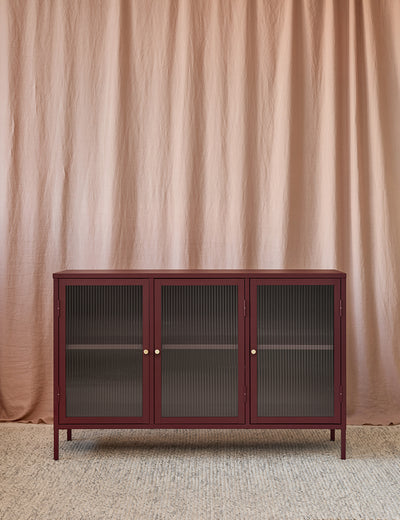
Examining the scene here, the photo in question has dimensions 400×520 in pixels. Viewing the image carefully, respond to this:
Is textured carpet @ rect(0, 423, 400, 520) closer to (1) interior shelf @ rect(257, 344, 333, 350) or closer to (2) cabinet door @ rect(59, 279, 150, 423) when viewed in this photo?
(2) cabinet door @ rect(59, 279, 150, 423)

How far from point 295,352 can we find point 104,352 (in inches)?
33.0

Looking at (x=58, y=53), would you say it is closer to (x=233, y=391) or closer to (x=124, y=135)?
(x=124, y=135)

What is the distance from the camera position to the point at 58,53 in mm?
3658

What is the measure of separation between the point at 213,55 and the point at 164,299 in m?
1.35

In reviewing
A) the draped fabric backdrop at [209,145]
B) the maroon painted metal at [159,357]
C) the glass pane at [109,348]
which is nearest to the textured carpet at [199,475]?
the maroon painted metal at [159,357]

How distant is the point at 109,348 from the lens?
313cm

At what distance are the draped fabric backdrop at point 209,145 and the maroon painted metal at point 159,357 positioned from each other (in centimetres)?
56

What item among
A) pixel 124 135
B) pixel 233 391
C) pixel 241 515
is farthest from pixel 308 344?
pixel 124 135

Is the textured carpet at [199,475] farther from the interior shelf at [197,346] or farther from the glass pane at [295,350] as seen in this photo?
the interior shelf at [197,346]

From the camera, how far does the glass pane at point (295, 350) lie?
313cm

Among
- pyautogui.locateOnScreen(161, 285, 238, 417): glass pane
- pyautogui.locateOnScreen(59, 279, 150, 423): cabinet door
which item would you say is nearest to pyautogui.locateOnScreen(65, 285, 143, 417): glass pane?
pyautogui.locateOnScreen(59, 279, 150, 423): cabinet door

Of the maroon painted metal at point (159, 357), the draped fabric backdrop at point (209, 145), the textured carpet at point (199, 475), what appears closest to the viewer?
the textured carpet at point (199, 475)

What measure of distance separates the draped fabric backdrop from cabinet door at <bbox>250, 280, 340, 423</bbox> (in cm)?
56

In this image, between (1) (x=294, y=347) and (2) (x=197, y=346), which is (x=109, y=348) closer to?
(2) (x=197, y=346)
